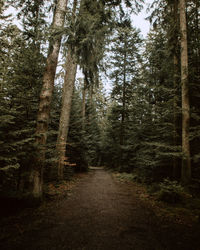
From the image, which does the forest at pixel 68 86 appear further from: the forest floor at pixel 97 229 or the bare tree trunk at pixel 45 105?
the forest floor at pixel 97 229

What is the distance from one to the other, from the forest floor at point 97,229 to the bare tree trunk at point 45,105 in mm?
903

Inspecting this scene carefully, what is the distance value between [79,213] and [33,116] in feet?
12.4

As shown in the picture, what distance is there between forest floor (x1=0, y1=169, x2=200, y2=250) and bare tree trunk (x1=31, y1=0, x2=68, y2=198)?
0.90m

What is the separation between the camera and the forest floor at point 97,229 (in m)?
2.66

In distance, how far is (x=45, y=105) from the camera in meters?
5.12

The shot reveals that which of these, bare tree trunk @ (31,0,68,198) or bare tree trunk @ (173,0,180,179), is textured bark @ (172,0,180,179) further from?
bare tree trunk @ (31,0,68,198)

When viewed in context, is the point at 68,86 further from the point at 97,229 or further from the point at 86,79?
the point at 97,229

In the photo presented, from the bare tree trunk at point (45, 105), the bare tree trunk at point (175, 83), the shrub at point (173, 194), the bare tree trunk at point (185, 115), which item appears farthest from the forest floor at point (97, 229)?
the bare tree trunk at point (175, 83)

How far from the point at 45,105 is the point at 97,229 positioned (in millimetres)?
4166

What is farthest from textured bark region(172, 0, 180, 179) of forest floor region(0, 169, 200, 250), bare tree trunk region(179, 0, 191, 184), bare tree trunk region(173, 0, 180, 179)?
forest floor region(0, 169, 200, 250)

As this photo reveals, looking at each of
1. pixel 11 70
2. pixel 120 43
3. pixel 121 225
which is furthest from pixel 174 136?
pixel 120 43

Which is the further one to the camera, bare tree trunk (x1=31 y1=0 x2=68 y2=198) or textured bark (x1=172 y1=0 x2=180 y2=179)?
textured bark (x1=172 y1=0 x2=180 y2=179)

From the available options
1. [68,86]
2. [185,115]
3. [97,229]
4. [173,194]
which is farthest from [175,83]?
[97,229]

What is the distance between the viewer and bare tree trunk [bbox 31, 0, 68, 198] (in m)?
4.68
